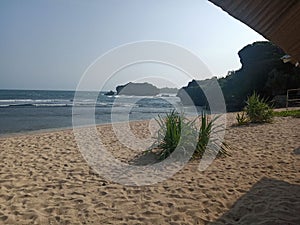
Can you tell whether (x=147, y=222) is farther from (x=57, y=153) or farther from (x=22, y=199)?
(x=57, y=153)

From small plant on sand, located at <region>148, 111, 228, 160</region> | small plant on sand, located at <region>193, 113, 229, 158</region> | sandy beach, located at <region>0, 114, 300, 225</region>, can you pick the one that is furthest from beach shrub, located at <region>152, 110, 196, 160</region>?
sandy beach, located at <region>0, 114, 300, 225</region>

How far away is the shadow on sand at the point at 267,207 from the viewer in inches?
143

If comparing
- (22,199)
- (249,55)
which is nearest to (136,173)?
(22,199)

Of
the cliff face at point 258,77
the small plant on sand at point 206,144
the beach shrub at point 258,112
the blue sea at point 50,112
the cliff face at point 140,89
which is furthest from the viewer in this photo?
the cliff face at point 140,89

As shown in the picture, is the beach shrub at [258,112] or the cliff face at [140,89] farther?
the cliff face at [140,89]

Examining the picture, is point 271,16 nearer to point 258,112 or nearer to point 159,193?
point 159,193

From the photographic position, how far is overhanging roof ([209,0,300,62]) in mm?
1868

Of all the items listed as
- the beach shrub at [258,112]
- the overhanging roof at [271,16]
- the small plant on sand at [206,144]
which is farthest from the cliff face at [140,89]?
the overhanging roof at [271,16]

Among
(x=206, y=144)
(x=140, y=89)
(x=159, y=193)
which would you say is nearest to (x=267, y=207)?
(x=159, y=193)

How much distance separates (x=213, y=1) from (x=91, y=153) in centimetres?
652

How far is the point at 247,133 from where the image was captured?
10.8 meters

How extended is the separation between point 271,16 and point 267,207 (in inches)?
109

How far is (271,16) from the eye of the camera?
6.62 ft

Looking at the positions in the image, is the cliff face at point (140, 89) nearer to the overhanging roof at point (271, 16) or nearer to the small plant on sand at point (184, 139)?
the small plant on sand at point (184, 139)
